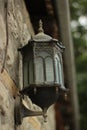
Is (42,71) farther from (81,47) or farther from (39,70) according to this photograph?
(81,47)

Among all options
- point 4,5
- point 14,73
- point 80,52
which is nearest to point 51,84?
point 14,73

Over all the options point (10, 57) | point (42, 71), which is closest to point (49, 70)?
point (42, 71)

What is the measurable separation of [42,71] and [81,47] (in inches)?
393

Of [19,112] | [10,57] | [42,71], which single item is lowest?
[19,112]

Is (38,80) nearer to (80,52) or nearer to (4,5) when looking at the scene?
(4,5)

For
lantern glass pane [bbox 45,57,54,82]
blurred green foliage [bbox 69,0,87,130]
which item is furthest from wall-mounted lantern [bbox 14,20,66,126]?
blurred green foliage [bbox 69,0,87,130]

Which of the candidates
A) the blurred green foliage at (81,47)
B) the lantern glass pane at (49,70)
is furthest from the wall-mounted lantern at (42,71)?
the blurred green foliage at (81,47)

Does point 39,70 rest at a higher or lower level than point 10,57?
lower

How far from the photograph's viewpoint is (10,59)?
3252 millimetres

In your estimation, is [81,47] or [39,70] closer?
[39,70]

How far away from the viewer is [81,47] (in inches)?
516

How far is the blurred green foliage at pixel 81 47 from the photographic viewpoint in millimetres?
11297

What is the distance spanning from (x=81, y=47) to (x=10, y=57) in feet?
32.7

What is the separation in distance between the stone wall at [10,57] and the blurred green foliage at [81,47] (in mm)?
7081
